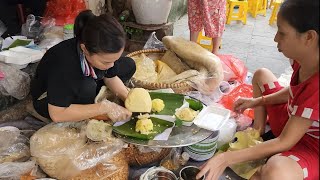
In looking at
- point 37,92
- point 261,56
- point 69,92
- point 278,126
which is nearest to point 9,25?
point 37,92

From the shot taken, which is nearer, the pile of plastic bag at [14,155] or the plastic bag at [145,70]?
the pile of plastic bag at [14,155]

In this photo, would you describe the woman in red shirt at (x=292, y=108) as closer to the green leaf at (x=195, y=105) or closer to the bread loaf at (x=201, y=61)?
the green leaf at (x=195, y=105)

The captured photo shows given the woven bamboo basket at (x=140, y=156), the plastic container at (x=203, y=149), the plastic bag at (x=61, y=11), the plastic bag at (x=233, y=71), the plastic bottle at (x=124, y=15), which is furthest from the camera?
the plastic bottle at (x=124, y=15)

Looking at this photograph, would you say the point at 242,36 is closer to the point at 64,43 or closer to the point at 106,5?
the point at 106,5

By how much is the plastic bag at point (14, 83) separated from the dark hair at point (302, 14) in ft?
6.27

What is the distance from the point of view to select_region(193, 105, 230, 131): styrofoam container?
1.90 m

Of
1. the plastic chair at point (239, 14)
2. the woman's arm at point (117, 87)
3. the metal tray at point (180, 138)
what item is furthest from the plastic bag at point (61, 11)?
the plastic chair at point (239, 14)

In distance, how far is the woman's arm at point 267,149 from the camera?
117 centimetres

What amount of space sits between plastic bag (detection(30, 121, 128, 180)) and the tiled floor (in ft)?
7.65

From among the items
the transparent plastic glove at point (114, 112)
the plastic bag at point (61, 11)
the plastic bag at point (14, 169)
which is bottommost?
the plastic bag at point (14, 169)

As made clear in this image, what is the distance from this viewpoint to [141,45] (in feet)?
13.4

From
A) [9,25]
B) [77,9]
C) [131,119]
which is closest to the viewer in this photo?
[131,119]

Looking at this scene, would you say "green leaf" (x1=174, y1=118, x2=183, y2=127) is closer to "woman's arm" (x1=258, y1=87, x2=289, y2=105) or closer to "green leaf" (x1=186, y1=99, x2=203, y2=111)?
"green leaf" (x1=186, y1=99, x2=203, y2=111)

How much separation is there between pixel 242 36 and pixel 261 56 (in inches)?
33.2
